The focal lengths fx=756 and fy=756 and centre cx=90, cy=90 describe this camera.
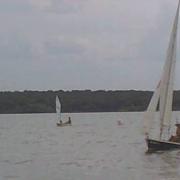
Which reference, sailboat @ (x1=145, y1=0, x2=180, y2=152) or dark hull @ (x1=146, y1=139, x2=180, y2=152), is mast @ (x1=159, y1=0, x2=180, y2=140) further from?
dark hull @ (x1=146, y1=139, x2=180, y2=152)

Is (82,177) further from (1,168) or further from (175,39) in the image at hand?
(175,39)

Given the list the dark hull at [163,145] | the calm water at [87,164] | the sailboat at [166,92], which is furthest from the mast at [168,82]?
the calm water at [87,164]

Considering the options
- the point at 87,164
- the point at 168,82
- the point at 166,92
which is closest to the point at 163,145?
the point at 166,92

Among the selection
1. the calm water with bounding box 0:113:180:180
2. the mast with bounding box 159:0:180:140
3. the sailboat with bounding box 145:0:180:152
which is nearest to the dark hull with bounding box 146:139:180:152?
the calm water with bounding box 0:113:180:180

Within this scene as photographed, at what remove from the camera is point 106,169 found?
36.7 m

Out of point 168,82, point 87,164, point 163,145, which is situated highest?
point 168,82

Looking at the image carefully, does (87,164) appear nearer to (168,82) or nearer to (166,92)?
(166,92)

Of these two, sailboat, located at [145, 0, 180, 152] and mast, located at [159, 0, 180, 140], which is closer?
sailboat, located at [145, 0, 180, 152]

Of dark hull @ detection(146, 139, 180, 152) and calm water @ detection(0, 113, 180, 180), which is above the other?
dark hull @ detection(146, 139, 180, 152)

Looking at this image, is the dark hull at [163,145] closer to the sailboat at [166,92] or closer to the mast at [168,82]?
the sailboat at [166,92]

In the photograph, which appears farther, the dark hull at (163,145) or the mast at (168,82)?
the mast at (168,82)

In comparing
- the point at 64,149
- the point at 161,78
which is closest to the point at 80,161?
the point at 161,78

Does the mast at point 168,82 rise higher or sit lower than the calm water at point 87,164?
higher

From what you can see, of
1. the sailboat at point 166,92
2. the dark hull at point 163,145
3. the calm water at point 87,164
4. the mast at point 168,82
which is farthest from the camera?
the mast at point 168,82
